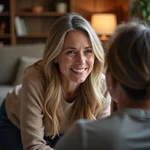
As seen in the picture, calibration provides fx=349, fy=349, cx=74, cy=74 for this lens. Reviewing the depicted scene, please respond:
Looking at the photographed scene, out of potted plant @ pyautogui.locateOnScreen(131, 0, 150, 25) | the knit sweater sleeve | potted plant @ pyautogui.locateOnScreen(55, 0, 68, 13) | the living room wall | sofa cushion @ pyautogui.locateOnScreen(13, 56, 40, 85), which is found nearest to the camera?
the knit sweater sleeve

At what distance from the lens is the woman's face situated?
1545 millimetres

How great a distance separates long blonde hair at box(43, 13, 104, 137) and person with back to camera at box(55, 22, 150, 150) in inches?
25.3

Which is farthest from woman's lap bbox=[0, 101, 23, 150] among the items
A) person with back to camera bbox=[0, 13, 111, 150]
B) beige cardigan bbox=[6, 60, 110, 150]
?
beige cardigan bbox=[6, 60, 110, 150]

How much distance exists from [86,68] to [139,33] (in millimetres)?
719

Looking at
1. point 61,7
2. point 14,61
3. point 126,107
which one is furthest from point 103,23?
point 126,107

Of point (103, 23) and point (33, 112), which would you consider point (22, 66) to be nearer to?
point (103, 23)

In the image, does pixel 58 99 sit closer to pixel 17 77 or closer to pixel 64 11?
pixel 17 77

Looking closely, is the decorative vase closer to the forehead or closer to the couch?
the couch

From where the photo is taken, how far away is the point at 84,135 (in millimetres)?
845

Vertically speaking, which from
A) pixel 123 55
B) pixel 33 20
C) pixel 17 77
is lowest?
pixel 17 77

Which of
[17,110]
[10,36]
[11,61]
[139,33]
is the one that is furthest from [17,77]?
[139,33]

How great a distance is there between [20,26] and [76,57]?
11.7ft

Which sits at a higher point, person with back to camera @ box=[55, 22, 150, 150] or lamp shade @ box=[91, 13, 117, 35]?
person with back to camera @ box=[55, 22, 150, 150]

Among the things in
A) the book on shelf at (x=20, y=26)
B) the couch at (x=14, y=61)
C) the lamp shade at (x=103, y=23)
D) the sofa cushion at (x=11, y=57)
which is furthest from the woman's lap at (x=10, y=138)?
the book on shelf at (x=20, y=26)
